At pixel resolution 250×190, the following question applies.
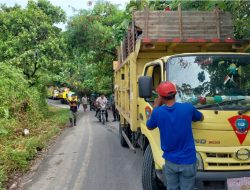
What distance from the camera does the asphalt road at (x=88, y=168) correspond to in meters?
7.35

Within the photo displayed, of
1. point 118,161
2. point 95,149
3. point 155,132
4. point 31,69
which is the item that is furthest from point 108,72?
point 155,132

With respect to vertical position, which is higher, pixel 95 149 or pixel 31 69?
pixel 31 69

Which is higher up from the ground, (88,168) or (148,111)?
(148,111)

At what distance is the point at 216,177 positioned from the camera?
4.79 metres

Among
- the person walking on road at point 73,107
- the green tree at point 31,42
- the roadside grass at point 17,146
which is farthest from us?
the green tree at point 31,42

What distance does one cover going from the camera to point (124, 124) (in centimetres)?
1088

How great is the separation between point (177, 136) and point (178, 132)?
5 centimetres

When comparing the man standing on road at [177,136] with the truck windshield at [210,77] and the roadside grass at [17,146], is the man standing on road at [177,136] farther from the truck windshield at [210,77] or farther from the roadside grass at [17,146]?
the roadside grass at [17,146]

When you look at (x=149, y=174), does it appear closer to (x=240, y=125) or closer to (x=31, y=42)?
(x=240, y=125)

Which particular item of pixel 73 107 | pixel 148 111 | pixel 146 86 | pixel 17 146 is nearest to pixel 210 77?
pixel 146 86

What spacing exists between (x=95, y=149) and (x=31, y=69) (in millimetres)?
12849

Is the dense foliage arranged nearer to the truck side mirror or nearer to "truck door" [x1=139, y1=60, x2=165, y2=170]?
"truck door" [x1=139, y1=60, x2=165, y2=170]

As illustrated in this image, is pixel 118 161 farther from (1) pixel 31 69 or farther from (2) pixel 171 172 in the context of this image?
(1) pixel 31 69

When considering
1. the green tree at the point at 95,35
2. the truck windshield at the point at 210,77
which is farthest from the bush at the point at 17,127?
the green tree at the point at 95,35
